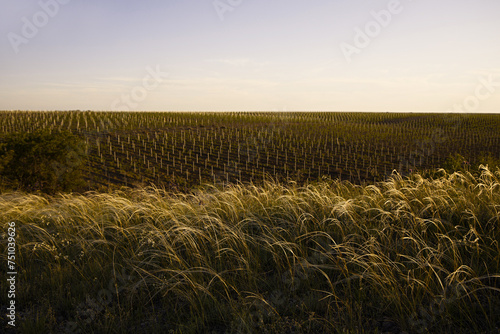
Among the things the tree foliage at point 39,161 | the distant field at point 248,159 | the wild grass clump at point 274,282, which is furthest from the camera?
the distant field at point 248,159

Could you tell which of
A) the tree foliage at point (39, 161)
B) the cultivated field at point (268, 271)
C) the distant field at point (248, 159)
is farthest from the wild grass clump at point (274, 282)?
the distant field at point (248, 159)

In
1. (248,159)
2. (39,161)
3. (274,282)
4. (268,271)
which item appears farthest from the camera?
(248,159)

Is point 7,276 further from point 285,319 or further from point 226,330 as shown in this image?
point 285,319

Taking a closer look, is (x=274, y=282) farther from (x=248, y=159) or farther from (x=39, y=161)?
(x=248, y=159)

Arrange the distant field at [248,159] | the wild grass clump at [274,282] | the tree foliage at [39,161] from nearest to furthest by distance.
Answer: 1. the wild grass clump at [274,282]
2. the tree foliage at [39,161]
3. the distant field at [248,159]

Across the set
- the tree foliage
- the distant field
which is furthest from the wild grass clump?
the distant field

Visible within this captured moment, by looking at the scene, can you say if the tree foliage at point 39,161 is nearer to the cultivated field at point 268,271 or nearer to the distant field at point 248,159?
the distant field at point 248,159

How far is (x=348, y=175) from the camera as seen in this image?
19781 millimetres

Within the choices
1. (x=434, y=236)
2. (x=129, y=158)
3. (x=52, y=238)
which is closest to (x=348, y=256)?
(x=434, y=236)

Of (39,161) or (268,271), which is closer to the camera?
(268,271)

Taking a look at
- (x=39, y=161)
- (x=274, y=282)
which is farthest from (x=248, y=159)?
(x=274, y=282)

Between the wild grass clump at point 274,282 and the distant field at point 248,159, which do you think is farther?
the distant field at point 248,159

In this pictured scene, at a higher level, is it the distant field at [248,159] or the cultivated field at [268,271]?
the cultivated field at [268,271]

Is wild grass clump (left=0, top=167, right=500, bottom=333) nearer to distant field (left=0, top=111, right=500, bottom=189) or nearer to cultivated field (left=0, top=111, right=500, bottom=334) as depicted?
cultivated field (left=0, top=111, right=500, bottom=334)
